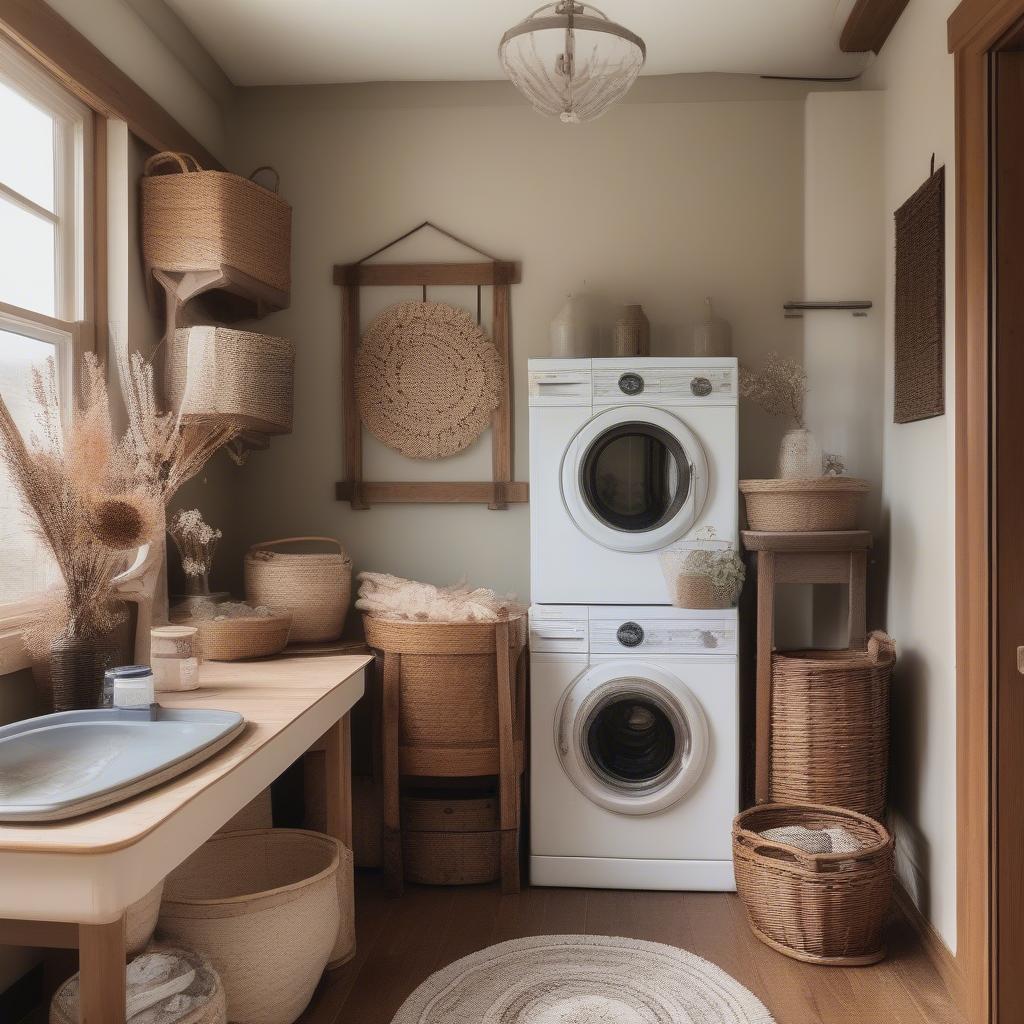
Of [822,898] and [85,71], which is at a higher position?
[85,71]

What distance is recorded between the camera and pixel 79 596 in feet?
7.38

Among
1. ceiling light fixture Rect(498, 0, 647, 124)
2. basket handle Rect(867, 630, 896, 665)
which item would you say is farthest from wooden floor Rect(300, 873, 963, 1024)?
ceiling light fixture Rect(498, 0, 647, 124)

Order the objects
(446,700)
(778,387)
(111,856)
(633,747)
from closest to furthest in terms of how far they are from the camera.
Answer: (111,856)
(446,700)
(633,747)
(778,387)

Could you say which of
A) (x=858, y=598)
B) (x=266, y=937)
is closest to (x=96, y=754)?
(x=266, y=937)

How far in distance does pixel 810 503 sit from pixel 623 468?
23.7 inches

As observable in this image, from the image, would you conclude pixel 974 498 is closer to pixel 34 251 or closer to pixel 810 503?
pixel 810 503

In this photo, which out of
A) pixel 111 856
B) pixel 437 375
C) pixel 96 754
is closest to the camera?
pixel 111 856

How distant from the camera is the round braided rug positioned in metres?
2.45

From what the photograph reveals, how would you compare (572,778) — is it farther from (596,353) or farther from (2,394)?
Answer: (2,394)

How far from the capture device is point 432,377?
3.80 metres

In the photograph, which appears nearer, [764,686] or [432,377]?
[764,686]

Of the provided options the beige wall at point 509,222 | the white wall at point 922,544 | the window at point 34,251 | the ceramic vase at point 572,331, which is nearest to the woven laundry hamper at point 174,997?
the window at point 34,251

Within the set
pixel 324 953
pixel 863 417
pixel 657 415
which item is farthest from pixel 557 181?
pixel 324 953

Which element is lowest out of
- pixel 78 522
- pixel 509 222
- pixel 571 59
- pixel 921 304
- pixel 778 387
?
pixel 78 522
